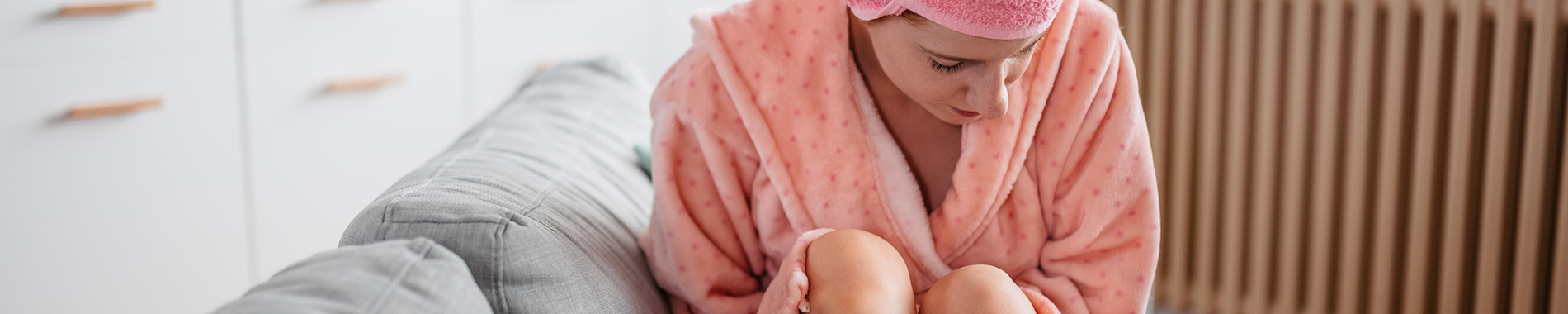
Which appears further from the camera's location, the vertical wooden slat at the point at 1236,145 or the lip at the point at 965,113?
the vertical wooden slat at the point at 1236,145

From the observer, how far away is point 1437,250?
69.6 inches

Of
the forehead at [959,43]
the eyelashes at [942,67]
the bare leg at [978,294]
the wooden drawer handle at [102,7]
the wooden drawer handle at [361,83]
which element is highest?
the forehead at [959,43]

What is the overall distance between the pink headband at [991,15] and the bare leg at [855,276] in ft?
0.63

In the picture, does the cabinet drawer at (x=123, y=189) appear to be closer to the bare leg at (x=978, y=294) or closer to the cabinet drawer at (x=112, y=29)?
the cabinet drawer at (x=112, y=29)

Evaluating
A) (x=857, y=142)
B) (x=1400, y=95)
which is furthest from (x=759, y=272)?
(x=1400, y=95)

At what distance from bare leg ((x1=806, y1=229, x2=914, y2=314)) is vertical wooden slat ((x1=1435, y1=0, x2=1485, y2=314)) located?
1.09 metres

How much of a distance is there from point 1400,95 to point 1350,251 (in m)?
0.28

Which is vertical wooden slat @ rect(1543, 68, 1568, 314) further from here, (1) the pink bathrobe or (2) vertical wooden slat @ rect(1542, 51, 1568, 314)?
(1) the pink bathrobe

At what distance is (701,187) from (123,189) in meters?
1.41

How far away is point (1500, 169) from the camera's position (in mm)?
1564

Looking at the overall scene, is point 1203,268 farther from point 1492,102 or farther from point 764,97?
point 764,97

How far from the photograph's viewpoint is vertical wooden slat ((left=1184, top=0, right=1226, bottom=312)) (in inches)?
74.6

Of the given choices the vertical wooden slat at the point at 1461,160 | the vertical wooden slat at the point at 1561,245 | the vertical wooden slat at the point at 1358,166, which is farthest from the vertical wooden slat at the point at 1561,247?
the vertical wooden slat at the point at 1358,166

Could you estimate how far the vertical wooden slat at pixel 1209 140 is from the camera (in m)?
1.90
